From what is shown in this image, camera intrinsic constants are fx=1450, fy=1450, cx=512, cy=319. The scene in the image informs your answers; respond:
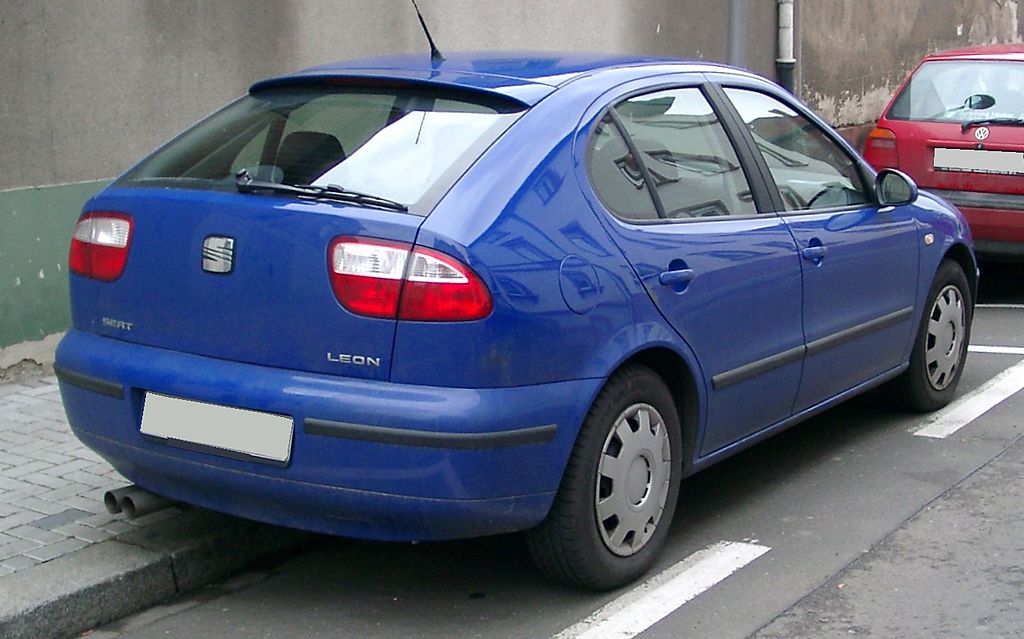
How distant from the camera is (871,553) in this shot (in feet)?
15.4

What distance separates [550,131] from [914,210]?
2.40 metres

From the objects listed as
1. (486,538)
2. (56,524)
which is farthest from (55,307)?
(486,538)

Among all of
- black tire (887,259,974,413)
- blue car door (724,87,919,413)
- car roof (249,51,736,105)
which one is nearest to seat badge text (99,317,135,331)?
car roof (249,51,736,105)

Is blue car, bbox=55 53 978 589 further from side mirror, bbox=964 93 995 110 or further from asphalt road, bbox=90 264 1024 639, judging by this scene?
side mirror, bbox=964 93 995 110

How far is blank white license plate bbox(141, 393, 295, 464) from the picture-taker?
387cm

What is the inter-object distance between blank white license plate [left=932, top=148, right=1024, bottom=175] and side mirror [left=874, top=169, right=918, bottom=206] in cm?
336

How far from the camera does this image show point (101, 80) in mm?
7188

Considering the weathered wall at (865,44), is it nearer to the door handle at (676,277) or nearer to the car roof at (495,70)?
the car roof at (495,70)

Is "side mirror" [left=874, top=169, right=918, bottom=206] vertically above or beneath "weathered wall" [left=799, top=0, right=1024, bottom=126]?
beneath

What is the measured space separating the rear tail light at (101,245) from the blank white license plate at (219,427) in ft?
1.45

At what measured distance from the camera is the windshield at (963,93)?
30.3 ft

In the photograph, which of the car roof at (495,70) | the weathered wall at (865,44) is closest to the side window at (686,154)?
the car roof at (495,70)

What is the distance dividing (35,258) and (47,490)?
2068 mm

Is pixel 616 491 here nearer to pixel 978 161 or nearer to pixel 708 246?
pixel 708 246
